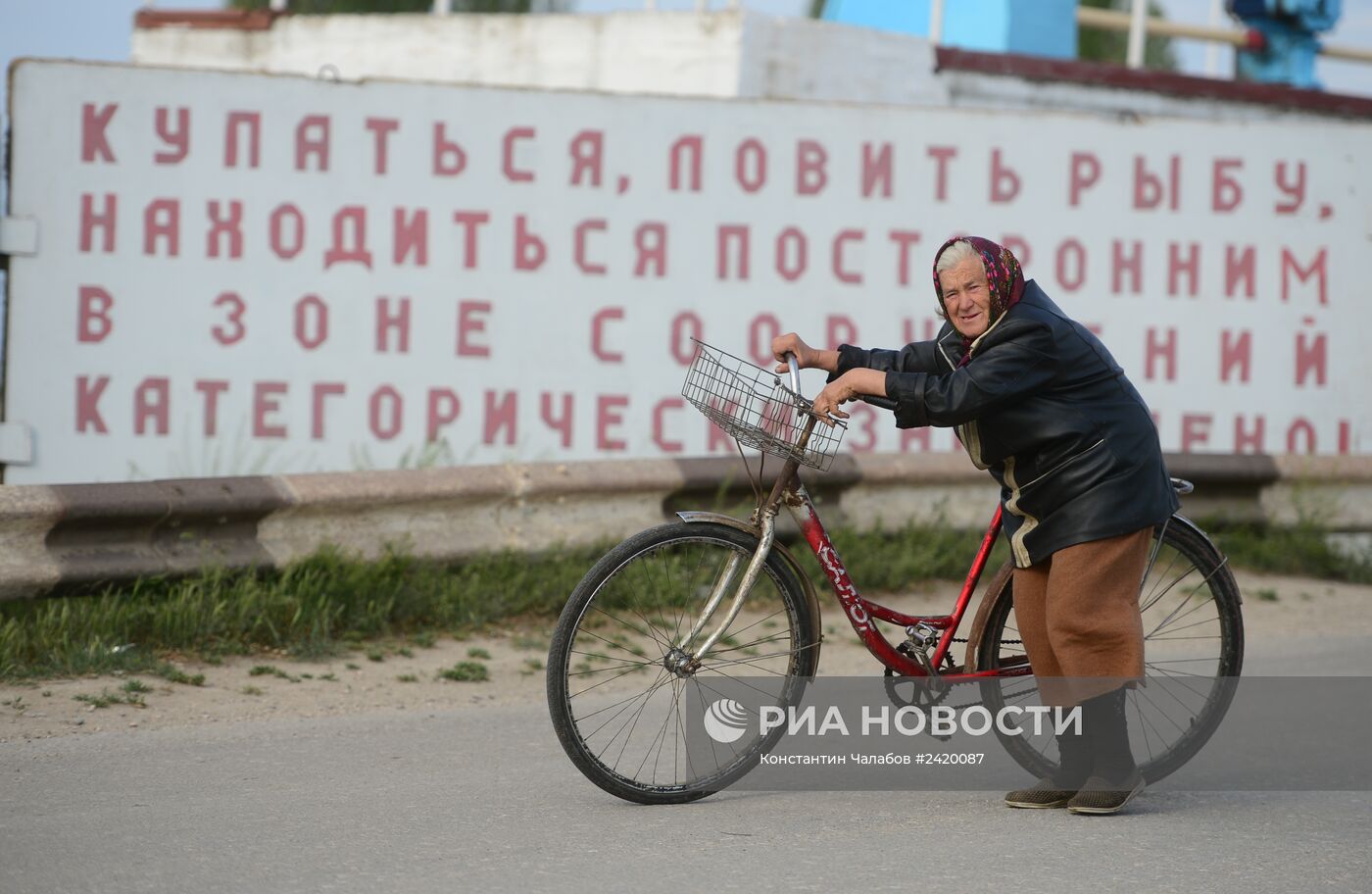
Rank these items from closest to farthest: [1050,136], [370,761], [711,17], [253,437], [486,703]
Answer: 1. [370,761]
2. [486,703]
3. [253,437]
4. [1050,136]
5. [711,17]

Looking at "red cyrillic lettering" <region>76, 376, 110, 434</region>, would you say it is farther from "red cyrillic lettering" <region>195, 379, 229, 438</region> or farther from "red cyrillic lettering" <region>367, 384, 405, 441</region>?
"red cyrillic lettering" <region>367, 384, 405, 441</region>

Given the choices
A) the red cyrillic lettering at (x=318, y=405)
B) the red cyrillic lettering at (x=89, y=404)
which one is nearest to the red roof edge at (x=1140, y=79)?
the red cyrillic lettering at (x=318, y=405)

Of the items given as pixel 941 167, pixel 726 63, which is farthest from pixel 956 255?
pixel 726 63

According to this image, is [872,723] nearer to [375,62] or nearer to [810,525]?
[810,525]

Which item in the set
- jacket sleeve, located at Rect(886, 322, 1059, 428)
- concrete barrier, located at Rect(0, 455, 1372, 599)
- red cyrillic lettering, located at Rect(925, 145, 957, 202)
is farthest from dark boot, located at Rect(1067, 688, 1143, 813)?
red cyrillic lettering, located at Rect(925, 145, 957, 202)

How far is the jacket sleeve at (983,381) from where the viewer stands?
418 centimetres

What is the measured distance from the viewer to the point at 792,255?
27.7 ft

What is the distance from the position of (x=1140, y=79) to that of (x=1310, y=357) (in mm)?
2429

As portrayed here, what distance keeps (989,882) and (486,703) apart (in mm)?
2420

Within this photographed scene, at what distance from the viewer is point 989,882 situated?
12.4 feet

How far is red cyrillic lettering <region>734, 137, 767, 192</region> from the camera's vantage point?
8359mm

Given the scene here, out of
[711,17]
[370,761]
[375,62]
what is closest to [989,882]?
[370,761]

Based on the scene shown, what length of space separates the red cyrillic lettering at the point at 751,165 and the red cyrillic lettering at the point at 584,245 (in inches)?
31.2

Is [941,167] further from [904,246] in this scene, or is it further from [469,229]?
[469,229]
